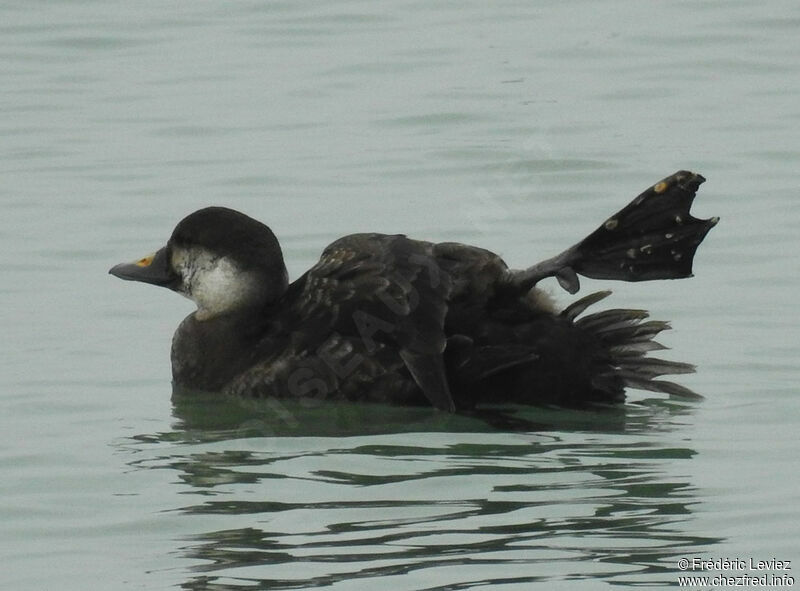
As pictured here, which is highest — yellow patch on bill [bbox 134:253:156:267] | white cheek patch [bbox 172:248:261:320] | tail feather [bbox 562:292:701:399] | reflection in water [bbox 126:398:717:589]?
Result: yellow patch on bill [bbox 134:253:156:267]

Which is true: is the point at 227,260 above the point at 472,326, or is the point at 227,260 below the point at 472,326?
above

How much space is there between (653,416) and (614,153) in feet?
14.8

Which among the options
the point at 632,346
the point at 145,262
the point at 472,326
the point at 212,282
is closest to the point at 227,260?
the point at 212,282

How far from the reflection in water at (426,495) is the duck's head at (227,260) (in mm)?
539

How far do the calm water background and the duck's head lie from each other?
45cm

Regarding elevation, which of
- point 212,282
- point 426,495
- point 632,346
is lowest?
point 426,495

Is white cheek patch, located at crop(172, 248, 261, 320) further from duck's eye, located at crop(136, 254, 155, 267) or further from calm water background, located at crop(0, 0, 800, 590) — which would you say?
calm water background, located at crop(0, 0, 800, 590)

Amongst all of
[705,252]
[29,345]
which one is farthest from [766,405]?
[29,345]

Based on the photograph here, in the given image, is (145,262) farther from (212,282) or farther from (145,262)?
(212,282)

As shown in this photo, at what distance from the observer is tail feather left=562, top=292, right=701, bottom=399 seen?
25.2 feet

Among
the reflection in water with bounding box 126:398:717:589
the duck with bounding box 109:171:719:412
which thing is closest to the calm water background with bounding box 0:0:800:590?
the reflection in water with bounding box 126:398:717:589

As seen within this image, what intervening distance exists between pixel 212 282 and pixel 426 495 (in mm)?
2304

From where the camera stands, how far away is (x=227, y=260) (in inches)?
328

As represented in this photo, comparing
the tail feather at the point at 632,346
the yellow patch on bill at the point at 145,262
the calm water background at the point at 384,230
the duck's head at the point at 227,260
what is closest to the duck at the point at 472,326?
the tail feather at the point at 632,346
